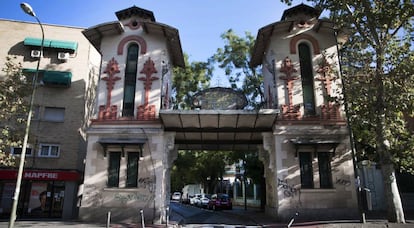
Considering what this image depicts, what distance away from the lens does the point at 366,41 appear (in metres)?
14.5

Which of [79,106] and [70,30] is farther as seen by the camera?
[70,30]

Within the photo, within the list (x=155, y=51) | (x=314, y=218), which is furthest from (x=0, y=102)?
(x=314, y=218)

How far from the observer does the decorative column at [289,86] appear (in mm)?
17141

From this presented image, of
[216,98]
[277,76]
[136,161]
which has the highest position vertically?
[277,76]

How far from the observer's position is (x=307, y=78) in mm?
18156

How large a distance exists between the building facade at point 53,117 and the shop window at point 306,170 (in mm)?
15145

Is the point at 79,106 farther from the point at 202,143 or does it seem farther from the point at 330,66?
the point at 330,66

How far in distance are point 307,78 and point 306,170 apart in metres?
5.54

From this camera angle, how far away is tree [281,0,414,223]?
13.3 metres

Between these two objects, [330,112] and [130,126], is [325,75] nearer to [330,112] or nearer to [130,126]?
[330,112]

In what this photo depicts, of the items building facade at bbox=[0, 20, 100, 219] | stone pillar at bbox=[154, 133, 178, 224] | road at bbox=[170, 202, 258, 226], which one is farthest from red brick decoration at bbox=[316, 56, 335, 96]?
building facade at bbox=[0, 20, 100, 219]

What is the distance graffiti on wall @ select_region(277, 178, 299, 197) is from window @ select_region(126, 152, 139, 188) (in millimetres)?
7898

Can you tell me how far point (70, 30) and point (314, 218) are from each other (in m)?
22.7

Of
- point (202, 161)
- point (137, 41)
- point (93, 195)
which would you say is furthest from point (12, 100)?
point (202, 161)
